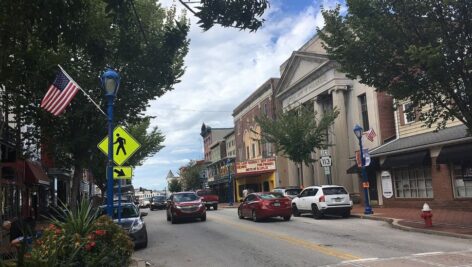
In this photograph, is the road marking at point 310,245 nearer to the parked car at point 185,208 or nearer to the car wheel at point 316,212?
the car wheel at point 316,212

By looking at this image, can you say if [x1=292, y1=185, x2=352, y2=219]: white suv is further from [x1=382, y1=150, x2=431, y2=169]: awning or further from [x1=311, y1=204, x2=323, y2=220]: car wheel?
[x1=382, y1=150, x2=431, y2=169]: awning

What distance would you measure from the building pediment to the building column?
2.84m

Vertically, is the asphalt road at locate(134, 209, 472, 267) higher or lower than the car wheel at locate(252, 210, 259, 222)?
lower

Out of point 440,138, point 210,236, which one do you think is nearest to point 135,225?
point 210,236

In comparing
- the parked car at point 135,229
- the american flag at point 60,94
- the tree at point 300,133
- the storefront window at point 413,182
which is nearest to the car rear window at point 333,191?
the storefront window at point 413,182

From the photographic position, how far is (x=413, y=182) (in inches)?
1053

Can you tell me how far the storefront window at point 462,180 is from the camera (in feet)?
74.0

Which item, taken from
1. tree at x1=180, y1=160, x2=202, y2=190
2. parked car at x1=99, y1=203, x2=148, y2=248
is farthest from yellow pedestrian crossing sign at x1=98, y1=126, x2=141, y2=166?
tree at x1=180, y1=160, x2=202, y2=190

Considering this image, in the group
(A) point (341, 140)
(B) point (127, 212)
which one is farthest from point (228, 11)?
(A) point (341, 140)

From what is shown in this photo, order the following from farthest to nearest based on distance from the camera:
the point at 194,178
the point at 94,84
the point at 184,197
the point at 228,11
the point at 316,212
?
the point at 194,178 < the point at 184,197 < the point at 316,212 < the point at 94,84 < the point at 228,11

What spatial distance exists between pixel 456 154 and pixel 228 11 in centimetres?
1851

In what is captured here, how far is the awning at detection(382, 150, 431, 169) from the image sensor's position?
80.6 ft

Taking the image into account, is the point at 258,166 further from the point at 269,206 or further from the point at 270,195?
the point at 269,206

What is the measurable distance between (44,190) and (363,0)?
2806cm
